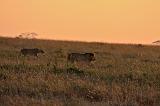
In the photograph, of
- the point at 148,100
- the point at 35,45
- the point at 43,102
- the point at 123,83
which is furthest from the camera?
the point at 35,45

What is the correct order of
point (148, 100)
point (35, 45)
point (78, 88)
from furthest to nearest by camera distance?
point (35, 45), point (78, 88), point (148, 100)

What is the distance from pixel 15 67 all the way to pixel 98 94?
5463mm

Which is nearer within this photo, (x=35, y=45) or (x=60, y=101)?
(x=60, y=101)

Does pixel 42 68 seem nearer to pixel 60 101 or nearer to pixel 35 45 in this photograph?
pixel 60 101

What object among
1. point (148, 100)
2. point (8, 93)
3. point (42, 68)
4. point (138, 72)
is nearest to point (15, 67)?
point (42, 68)

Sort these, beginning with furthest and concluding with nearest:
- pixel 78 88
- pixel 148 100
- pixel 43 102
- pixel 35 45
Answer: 1. pixel 35 45
2. pixel 78 88
3. pixel 148 100
4. pixel 43 102

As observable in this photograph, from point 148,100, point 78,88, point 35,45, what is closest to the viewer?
point 148,100

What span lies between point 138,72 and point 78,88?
4.16 meters

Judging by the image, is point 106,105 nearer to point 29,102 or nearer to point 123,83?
point 29,102

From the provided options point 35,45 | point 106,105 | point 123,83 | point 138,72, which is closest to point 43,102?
point 106,105

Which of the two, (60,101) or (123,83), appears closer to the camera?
(60,101)

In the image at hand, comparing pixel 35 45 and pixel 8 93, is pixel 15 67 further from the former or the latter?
pixel 35 45

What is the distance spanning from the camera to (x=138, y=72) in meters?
17.4

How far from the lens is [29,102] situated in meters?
11.6
